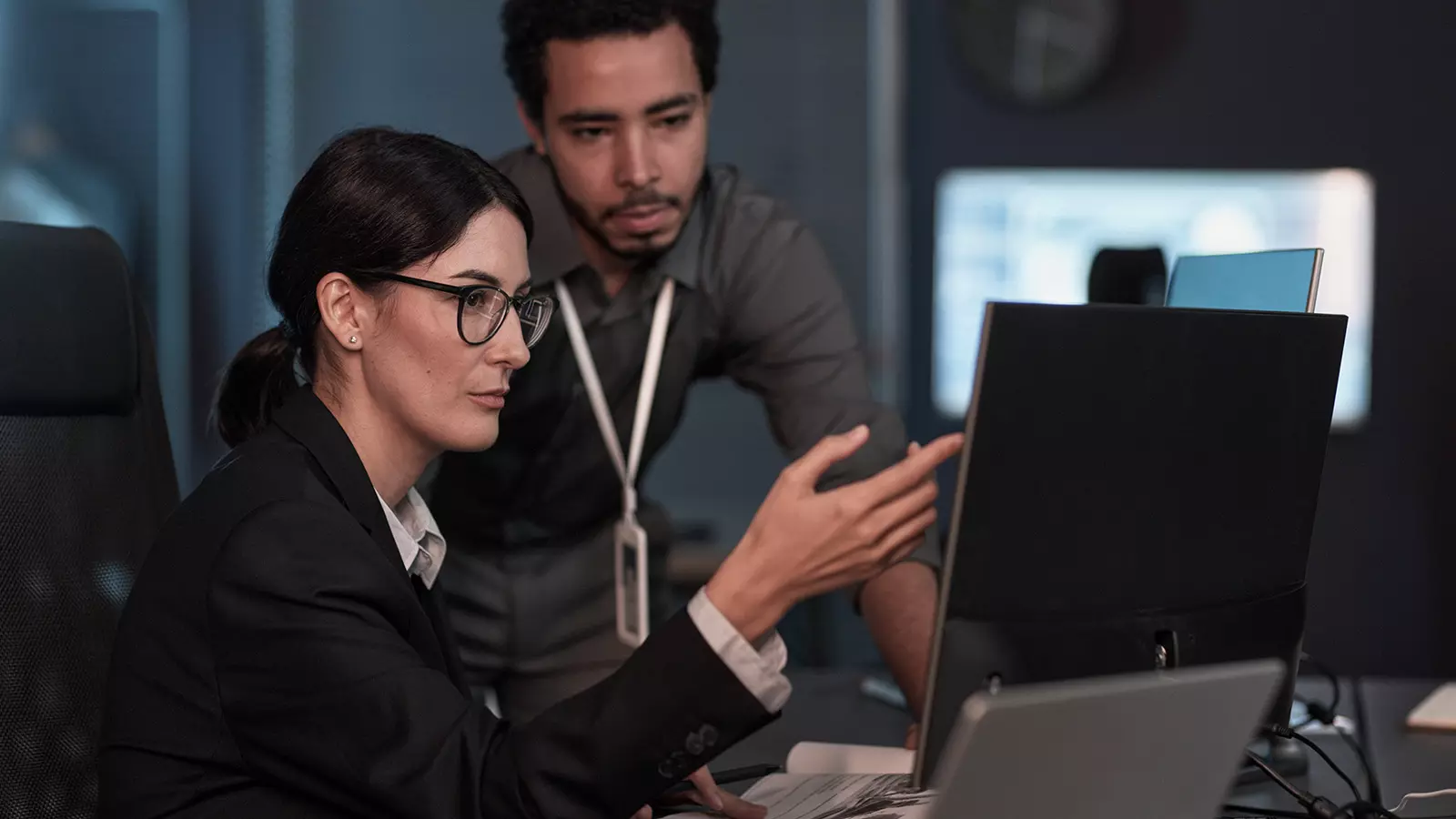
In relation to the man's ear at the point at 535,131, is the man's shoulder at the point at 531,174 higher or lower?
lower

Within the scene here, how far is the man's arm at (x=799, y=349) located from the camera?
5.91 feet

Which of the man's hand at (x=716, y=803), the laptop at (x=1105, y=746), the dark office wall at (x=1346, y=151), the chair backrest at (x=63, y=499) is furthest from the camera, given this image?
the dark office wall at (x=1346, y=151)

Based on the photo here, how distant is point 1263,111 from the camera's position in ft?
13.0

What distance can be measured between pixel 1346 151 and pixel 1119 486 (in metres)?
3.43

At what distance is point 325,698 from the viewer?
3.24 ft

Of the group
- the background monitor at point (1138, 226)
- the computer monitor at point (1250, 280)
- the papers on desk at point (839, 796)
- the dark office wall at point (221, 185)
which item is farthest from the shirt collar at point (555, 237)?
the dark office wall at point (221, 185)

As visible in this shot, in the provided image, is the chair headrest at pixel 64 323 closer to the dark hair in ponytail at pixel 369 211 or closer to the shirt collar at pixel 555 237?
the dark hair in ponytail at pixel 369 211

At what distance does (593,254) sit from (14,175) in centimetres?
210

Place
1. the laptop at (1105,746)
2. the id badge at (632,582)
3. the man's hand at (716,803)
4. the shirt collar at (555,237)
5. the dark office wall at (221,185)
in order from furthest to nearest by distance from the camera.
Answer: the dark office wall at (221,185), the shirt collar at (555,237), the id badge at (632,582), the man's hand at (716,803), the laptop at (1105,746)

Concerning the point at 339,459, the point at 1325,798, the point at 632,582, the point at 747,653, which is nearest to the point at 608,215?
the point at 632,582

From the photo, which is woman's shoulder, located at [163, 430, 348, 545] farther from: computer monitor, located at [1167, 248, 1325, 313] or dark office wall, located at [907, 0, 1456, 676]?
dark office wall, located at [907, 0, 1456, 676]

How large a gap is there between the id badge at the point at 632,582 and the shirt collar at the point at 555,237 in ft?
1.18

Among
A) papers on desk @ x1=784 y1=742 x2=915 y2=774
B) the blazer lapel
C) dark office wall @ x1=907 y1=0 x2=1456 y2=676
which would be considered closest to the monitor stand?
papers on desk @ x1=784 y1=742 x2=915 y2=774

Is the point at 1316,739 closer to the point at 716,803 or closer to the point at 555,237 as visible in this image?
the point at 716,803
